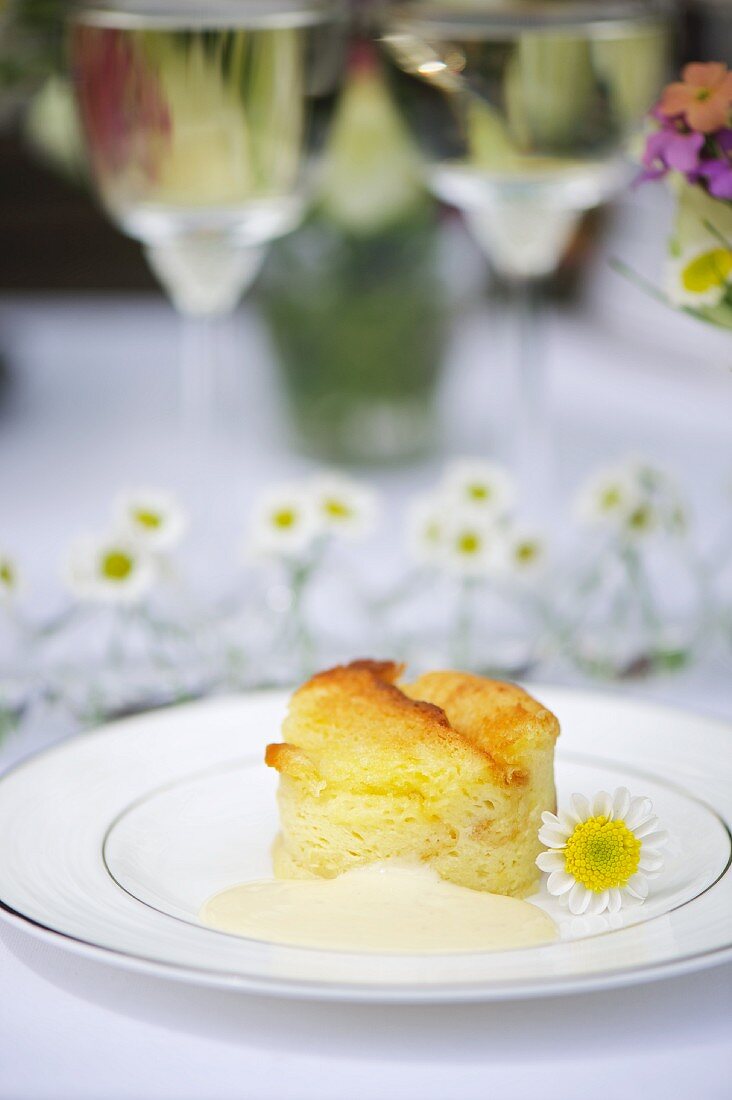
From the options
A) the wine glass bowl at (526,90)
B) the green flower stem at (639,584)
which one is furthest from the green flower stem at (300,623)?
the wine glass bowl at (526,90)

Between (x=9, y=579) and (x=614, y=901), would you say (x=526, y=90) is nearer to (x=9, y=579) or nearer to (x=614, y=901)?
(x=9, y=579)

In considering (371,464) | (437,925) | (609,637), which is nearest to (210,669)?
(609,637)

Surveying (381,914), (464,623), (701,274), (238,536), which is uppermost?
(701,274)

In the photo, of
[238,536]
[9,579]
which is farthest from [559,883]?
[238,536]

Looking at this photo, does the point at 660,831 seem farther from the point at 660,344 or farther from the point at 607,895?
the point at 660,344

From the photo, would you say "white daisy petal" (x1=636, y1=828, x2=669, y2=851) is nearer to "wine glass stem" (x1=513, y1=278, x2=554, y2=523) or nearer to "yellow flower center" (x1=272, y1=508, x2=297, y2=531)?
"yellow flower center" (x1=272, y1=508, x2=297, y2=531)

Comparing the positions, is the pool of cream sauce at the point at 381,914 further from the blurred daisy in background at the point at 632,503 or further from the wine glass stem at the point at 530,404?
the wine glass stem at the point at 530,404
